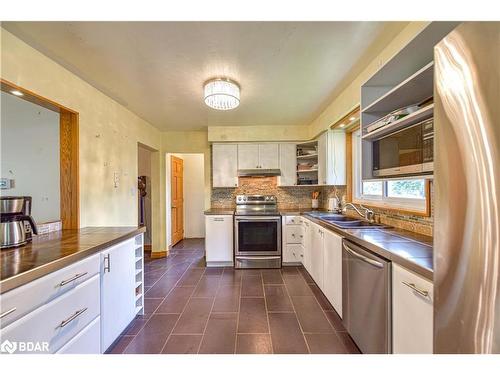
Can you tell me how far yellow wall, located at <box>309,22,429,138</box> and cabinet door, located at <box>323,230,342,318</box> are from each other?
4.55 feet

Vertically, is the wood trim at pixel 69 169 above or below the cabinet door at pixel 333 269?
above

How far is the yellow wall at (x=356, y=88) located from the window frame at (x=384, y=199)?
0.48 metres

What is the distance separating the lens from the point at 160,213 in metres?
4.07

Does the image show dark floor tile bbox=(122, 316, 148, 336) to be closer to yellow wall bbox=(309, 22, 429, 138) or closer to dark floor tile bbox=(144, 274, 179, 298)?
dark floor tile bbox=(144, 274, 179, 298)

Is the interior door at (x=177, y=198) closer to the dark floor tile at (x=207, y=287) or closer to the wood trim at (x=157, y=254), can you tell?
the wood trim at (x=157, y=254)

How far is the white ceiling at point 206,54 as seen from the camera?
1440 millimetres

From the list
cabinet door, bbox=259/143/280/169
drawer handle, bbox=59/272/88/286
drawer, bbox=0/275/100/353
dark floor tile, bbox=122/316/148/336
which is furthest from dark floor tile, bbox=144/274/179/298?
cabinet door, bbox=259/143/280/169

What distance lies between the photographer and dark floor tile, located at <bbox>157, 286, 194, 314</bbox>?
228 cm

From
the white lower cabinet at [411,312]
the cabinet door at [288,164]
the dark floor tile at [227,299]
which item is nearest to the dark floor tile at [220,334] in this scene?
the dark floor tile at [227,299]

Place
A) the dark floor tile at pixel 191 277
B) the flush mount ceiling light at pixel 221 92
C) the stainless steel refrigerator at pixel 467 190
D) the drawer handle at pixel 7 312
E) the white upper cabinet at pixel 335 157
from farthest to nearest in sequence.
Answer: the white upper cabinet at pixel 335 157 → the dark floor tile at pixel 191 277 → the flush mount ceiling light at pixel 221 92 → the drawer handle at pixel 7 312 → the stainless steel refrigerator at pixel 467 190

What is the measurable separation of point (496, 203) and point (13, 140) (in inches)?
139

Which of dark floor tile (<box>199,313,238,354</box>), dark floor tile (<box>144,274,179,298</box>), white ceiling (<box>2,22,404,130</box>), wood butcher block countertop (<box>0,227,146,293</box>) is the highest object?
white ceiling (<box>2,22,404,130</box>)

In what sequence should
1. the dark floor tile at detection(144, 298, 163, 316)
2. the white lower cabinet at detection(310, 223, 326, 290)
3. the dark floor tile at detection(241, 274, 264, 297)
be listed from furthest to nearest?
1. the dark floor tile at detection(241, 274, 264, 297)
2. the white lower cabinet at detection(310, 223, 326, 290)
3. the dark floor tile at detection(144, 298, 163, 316)
